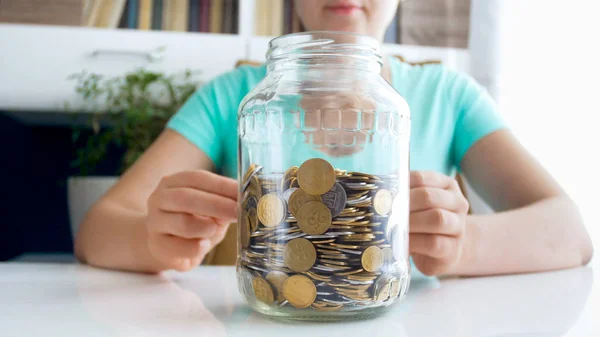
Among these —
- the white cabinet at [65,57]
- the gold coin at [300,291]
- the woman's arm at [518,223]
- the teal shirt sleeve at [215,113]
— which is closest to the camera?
the gold coin at [300,291]

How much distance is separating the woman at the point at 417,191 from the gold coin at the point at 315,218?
0.52ft

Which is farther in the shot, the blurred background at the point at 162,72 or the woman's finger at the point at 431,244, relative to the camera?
the blurred background at the point at 162,72

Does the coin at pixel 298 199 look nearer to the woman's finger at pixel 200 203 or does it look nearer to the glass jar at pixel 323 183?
the glass jar at pixel 323 183

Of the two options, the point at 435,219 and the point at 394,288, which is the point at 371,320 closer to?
the point at 394,288

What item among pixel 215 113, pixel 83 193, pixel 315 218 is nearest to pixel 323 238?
pixel 315 218

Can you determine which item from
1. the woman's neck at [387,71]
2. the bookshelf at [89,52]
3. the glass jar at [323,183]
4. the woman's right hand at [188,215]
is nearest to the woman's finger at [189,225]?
the woman's right hand at [188,215]

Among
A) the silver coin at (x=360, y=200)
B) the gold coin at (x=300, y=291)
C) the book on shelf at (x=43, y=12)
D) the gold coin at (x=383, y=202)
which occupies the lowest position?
the gold coin at (x=300, y=291)

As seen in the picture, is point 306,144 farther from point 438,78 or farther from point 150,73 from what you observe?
point 150,73

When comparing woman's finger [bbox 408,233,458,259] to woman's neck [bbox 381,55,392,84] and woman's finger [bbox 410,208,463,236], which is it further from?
woman's neck [bbox 381,55,392,84]

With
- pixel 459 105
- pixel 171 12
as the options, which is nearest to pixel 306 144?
pixel 459 105

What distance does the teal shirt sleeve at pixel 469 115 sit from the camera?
0.98 metres

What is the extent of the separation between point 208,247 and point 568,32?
1.03 meters

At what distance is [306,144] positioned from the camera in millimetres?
412

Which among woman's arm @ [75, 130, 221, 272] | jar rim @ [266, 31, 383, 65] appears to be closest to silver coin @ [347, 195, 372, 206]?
jar rim @ [266, 31, 383, 65]
